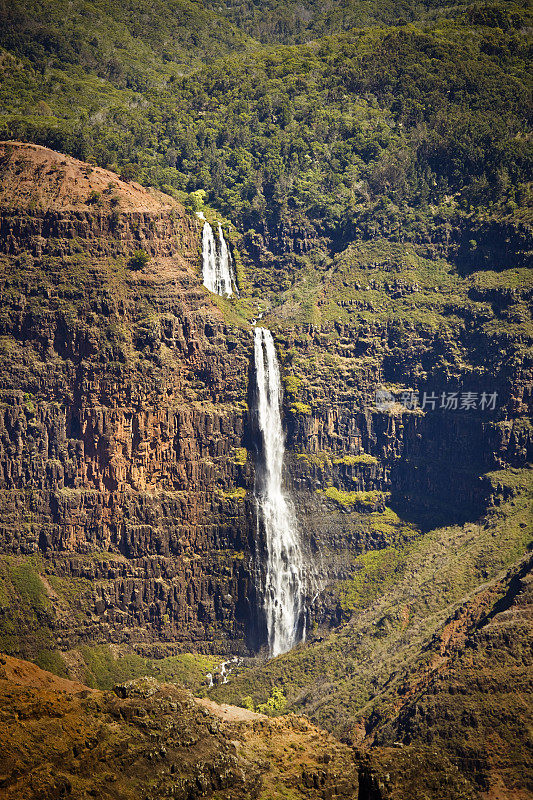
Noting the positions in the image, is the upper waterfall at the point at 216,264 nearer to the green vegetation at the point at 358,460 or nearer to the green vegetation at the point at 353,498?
the green vegetation at the point at 358,460

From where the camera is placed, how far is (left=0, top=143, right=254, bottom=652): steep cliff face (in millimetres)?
103875

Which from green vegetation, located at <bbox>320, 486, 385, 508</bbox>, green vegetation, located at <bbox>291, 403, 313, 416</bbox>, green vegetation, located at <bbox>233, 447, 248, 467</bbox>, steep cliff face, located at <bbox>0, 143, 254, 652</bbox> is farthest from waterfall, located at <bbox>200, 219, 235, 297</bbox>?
green vegetation, located at <bbox>320, 486, 385, 508</bbox>

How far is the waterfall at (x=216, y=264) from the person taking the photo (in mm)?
118625

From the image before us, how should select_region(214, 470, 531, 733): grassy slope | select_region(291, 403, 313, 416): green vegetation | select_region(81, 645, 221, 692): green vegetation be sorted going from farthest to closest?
select_region(291, 403, 313, 416): green vegetation, select_region(214, 470, 531, 733): grassy slope, select_region(81, 645, 221, 692): green vegetation

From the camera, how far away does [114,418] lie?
10544cm

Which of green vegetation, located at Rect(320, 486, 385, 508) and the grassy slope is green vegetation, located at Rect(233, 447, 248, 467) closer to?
green vegetation, located at Rect(320, 486, 385, 508)

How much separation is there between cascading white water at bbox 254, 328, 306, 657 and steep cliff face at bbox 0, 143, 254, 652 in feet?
6.87

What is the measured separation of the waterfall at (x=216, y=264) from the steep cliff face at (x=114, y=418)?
6.64 m

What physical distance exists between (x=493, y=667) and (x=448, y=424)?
27.5 metres

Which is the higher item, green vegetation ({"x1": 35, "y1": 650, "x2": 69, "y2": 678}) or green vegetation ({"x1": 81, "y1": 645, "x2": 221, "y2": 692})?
green vegetation ({"x1": 35, "y1": 650, "x2": 69, "y2": 678})

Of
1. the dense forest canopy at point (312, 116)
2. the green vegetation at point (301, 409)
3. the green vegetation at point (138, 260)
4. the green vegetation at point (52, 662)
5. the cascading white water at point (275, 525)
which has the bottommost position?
the green vegetation at point (52, 662)

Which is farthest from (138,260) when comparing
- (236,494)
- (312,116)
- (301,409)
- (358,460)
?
(312,116)

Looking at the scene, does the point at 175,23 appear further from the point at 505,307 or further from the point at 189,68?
the point at 505,307

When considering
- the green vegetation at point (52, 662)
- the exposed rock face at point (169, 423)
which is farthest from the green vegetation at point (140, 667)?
the green vegetation at point (52, 662)
